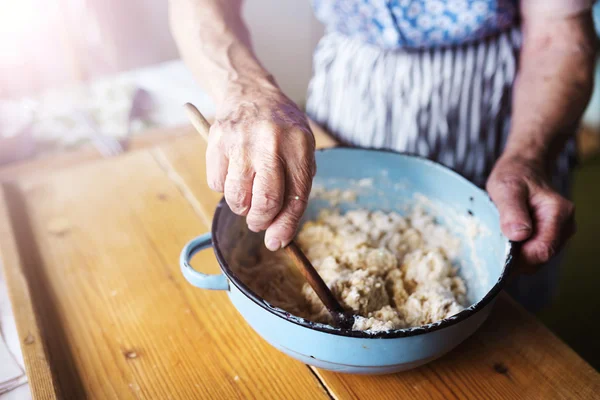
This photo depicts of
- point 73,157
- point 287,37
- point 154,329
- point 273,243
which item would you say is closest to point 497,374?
point 273,243

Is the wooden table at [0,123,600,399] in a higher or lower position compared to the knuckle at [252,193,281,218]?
lower

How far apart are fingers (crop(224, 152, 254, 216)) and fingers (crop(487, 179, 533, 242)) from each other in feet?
1.19

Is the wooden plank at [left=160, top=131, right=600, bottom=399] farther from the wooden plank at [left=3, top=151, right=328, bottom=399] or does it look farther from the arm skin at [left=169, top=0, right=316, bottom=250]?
the arm skin at [left=169, top=0, right=316, bottom=250]

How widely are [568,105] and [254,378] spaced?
28.5 inches

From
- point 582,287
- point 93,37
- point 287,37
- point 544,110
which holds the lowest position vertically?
point 582,287

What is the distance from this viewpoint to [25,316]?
722 millimetres

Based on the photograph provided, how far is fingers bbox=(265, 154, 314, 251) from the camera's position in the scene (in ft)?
2.00

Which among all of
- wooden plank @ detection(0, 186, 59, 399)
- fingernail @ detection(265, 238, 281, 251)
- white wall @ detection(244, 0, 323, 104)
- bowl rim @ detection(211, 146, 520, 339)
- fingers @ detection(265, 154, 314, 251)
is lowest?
white wall @ detection(244, 0, 323, 104)

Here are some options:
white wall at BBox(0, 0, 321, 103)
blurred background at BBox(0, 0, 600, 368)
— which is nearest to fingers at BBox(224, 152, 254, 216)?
blurred background at BBox(0, 0, 600, 368)

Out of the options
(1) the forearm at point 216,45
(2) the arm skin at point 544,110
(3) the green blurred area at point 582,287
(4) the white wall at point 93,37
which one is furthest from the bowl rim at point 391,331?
(4) the white wall at point 93,37

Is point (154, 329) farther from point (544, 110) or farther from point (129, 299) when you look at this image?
point (544, 110)

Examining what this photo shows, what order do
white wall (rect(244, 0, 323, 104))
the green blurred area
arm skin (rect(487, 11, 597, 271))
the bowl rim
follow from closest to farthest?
1. the bowl rim
2. arm skin (rect(487, 11, 597, 271))
3. the green blurred area
4. white wall (rect(244, 0, 323, 104))

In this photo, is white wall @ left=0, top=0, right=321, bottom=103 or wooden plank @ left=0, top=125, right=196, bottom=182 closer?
wooden plank @ left=0, top=125, right=196, bottom=182

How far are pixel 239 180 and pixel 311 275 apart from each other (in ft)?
0.51
